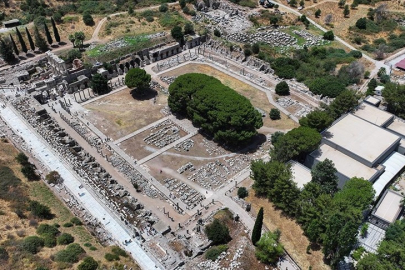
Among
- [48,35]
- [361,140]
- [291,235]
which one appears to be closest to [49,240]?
[291,235]

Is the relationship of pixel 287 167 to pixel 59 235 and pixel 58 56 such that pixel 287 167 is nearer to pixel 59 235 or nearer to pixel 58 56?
pixel 59 235

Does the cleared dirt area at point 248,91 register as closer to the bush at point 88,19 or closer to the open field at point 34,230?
the bush at point 88,19

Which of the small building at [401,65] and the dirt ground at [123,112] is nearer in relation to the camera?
the dirt ground at [123,112]

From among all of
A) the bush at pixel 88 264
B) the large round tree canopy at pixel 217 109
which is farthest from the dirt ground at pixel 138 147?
the bush at pixel 88 264

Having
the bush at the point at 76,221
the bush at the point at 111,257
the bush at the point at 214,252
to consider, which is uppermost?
the bush at the point at 111,257

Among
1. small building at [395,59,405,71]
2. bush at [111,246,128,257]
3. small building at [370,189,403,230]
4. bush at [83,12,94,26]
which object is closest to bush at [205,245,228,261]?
bush at [111,246,128,257]

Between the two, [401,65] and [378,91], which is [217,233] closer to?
[378,91]

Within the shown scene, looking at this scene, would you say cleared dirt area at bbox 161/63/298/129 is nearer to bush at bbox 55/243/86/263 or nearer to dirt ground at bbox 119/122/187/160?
→ dirt ground at bbox 119/122/187/160
